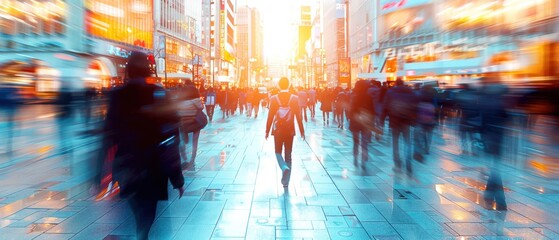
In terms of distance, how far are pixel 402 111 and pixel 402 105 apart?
5.9 inches

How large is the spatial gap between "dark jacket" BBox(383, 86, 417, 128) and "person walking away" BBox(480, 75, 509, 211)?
8.08ft

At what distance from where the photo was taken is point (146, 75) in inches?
161

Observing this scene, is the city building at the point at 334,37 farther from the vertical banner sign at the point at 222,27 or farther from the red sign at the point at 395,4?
the red sign at the point at 395,4

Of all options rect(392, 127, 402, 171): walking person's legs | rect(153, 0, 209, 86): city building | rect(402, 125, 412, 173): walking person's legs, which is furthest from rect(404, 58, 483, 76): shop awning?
rect(153, 0, 209, 86): city building

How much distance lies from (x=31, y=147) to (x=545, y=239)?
44.8ft

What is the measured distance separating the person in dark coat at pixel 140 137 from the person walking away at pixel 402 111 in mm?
5681

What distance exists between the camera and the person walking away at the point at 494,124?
5113 mm

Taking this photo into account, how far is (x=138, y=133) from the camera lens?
3986 millimetres

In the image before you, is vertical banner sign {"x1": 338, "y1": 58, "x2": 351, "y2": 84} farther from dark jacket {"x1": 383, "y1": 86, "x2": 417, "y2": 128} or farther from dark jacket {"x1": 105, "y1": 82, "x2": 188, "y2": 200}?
dark jacket {"x1": 105, "y1": 82, "x2": 188, "y2": 200}

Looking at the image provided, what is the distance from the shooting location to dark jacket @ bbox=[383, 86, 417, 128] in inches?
346

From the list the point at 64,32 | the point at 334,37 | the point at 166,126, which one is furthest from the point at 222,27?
the point at 166,126

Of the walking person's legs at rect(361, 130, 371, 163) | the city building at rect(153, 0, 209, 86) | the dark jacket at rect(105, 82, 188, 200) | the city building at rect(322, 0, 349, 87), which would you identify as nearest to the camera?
the dark jacket at rect(105, 82, 188, 200)

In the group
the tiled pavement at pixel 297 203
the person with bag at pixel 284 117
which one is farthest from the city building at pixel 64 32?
the person with bag at pixel 284 117

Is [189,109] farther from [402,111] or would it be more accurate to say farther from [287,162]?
[402,111]
